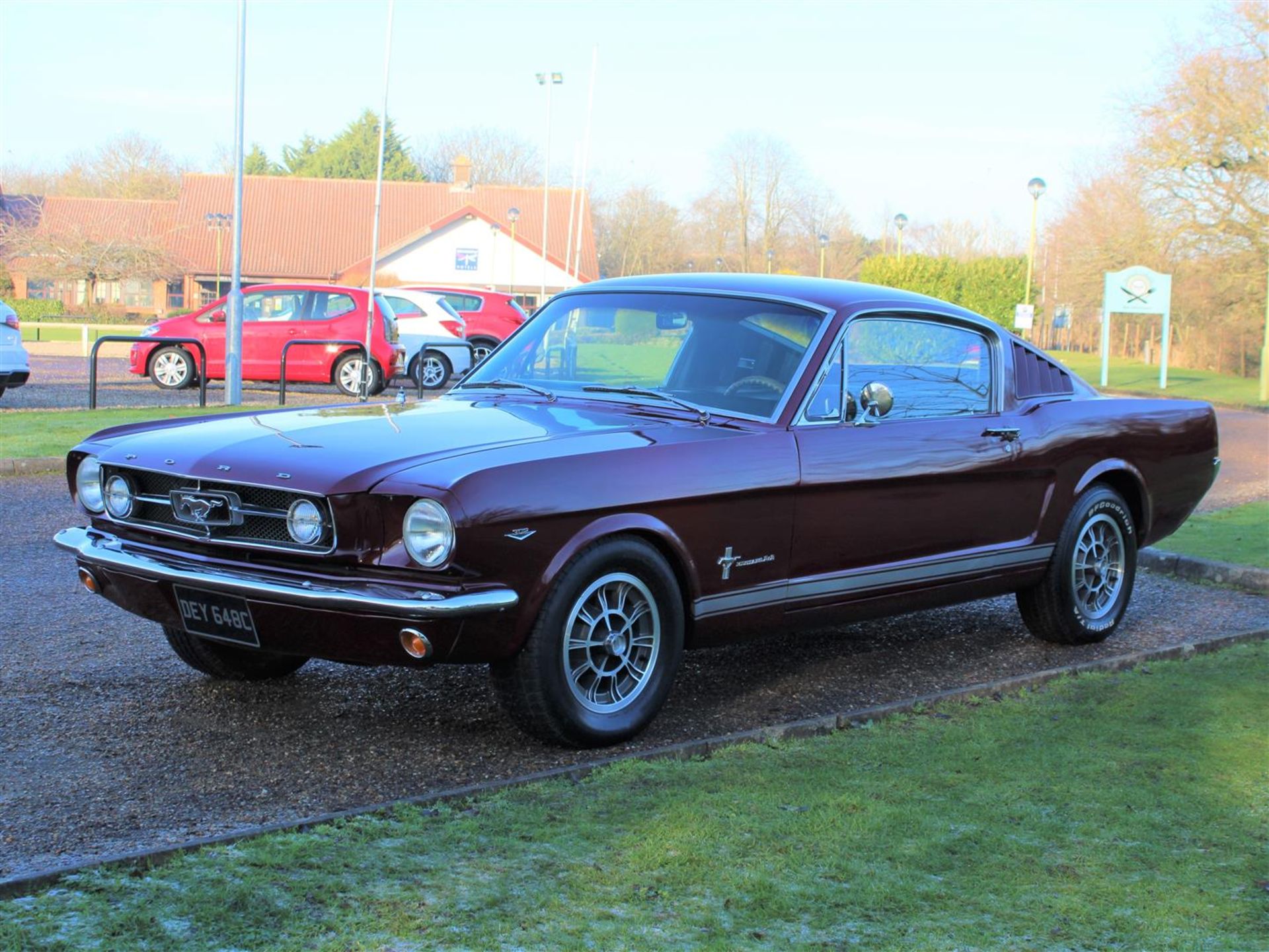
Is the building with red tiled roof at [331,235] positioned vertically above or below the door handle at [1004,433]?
above

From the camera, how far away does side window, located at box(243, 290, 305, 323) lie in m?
22.3

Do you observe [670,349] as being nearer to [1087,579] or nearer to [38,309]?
[1087,579]

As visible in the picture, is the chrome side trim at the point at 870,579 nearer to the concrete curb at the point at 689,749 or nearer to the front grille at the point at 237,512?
the concrete curb at the point at 689,749

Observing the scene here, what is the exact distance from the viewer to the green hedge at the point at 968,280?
55.0m

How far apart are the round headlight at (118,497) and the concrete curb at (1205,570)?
5666mm

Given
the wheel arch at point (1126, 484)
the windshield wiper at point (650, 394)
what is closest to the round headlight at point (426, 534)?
the windshield wiper at point (650, 394)

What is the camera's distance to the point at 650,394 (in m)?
5.67

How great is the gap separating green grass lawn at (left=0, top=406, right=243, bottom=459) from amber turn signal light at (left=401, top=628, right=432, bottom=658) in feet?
26.9

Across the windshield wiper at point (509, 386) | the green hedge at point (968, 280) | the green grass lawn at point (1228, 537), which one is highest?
the green hedge at point (968, 280)

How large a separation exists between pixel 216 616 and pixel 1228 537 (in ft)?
25.0

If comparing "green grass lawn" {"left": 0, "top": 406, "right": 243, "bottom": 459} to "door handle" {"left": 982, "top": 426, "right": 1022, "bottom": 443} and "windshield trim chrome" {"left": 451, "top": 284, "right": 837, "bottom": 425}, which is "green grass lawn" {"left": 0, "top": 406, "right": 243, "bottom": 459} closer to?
"windshield trim chrome" {"left": 451, "top": 284, "right": 837, "bottom": 425}

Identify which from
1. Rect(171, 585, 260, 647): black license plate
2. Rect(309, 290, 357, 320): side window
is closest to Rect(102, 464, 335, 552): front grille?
Rect(171, 585, 260, 647): black license plate

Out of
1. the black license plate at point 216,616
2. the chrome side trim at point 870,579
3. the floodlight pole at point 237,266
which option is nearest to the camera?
the black license plate at point 216,616

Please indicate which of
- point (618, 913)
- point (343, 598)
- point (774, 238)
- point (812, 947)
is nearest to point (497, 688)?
point (343, 598)
